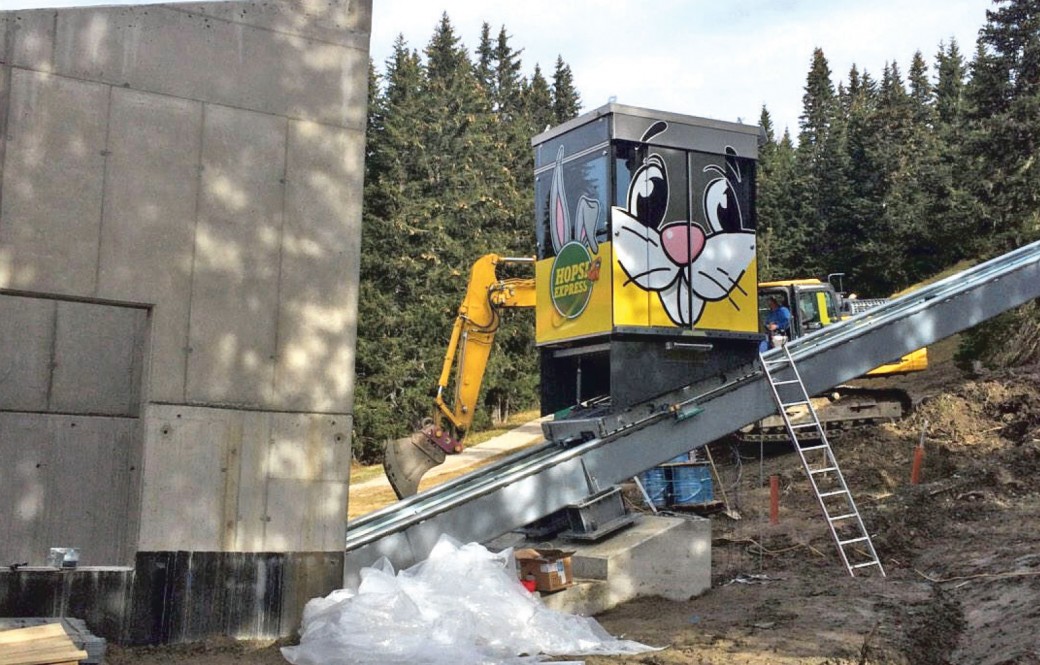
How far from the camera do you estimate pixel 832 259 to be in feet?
206

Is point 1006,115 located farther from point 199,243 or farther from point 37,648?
point 37,648

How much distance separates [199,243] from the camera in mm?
8359

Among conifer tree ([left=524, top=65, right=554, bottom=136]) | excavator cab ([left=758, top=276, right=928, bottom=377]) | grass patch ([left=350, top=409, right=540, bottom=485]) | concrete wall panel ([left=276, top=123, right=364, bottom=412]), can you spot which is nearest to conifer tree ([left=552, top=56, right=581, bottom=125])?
conifer tree ([left=524, top=65, right=554, bottom=136])

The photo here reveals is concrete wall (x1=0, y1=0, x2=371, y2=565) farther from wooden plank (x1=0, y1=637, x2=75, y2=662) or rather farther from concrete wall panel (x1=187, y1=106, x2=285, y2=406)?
wooden plank (x1=0, y1=637, x2=75, y2=662)

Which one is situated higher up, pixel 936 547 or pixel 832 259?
pixel 832 259

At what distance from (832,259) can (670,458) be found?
2103 inches

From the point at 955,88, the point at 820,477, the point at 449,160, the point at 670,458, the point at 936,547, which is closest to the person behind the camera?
the point at 670,458

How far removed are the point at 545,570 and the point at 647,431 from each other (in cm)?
269

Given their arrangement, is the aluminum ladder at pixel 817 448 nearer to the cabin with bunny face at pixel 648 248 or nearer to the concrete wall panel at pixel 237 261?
the cabin with bunny face at pixel 648 248

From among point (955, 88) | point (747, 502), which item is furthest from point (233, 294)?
point (955, 88)

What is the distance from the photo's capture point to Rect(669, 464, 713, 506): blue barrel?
622 inches

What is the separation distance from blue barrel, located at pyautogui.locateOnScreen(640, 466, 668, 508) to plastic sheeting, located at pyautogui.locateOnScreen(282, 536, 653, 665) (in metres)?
6.46

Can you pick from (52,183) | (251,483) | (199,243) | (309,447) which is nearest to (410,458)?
(309,447)

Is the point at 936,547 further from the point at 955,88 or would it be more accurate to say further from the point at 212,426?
the point at 955,88
